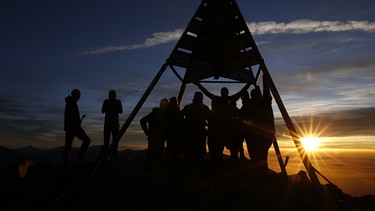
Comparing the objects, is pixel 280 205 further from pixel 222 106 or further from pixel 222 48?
pixel 222 48

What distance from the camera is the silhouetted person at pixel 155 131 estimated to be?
776cm

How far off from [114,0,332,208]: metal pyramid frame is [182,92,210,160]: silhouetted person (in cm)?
147

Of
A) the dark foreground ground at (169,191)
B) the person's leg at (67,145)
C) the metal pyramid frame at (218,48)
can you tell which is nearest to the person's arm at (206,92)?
the metal pyramid frame at (218,48)

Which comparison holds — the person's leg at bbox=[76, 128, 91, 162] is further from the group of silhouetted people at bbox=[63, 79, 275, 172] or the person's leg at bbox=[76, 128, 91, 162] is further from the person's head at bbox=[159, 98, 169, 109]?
the person's head at bbox=[159, 98, 169, 109]

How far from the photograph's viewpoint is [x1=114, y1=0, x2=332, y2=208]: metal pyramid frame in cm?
914

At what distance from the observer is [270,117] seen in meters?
7.83

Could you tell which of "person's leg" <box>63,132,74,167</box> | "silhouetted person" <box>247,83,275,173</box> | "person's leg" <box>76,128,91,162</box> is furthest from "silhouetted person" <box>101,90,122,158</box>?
"silhouetted person" <box>247,83,275,173</box>

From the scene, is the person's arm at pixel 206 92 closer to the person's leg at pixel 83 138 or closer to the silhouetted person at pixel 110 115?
the silhouetted person at pixel 110 115

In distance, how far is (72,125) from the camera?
8.82 meters

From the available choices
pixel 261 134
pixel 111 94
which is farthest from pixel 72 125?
pixel 261 134

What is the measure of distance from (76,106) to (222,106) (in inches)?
177

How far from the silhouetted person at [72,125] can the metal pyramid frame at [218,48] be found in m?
2.37

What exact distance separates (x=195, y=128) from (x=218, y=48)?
381 centimetres

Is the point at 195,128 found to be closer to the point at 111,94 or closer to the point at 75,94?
the point at 111,94
